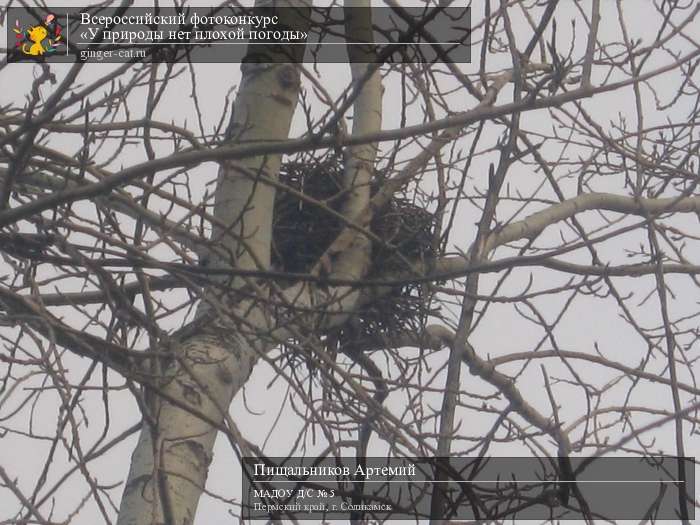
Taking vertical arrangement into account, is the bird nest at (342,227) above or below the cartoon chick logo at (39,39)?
above

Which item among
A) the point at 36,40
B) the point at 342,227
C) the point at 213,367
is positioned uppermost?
the point at 342,227

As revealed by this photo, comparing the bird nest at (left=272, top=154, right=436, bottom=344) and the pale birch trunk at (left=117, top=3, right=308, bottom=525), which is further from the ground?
the bird nest at (left=272, top=154, right=436, bottom=344)

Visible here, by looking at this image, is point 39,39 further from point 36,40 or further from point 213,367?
point 213,367

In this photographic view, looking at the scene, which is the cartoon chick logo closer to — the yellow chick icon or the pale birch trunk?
the yellow chick icon

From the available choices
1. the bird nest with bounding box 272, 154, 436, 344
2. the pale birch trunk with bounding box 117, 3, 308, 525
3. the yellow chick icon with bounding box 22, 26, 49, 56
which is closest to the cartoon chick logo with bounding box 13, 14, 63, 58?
the yellow chick icon with bounding box 22, 26, 49, 56

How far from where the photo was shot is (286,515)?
185 centimetres

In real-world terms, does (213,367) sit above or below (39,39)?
below

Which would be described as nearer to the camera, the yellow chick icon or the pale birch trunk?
the pale birch trunk

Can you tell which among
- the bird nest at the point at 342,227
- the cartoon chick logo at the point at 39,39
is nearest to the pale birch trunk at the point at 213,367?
the cartoon chick logo at the point at 39,39

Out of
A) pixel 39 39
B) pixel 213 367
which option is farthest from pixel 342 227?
pixel 39 39

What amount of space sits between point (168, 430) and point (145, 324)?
25cm

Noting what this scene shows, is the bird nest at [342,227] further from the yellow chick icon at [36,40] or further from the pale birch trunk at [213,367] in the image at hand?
the yellow chick icon at [36,40]

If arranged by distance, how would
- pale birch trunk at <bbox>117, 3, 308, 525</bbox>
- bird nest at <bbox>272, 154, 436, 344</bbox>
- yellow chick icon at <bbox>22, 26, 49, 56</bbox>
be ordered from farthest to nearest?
bird nest at <bbox>272, 154, 436, 344</bbox>, yellow chick icon at <bbox>22, 26, 49, 56</bbox>, pale birch trunk at <bbox>117, 3, 308, 525</bbox>

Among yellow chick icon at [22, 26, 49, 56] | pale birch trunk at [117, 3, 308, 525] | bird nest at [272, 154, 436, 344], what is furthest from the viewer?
bird nest at [272, 154, 436, 344]
